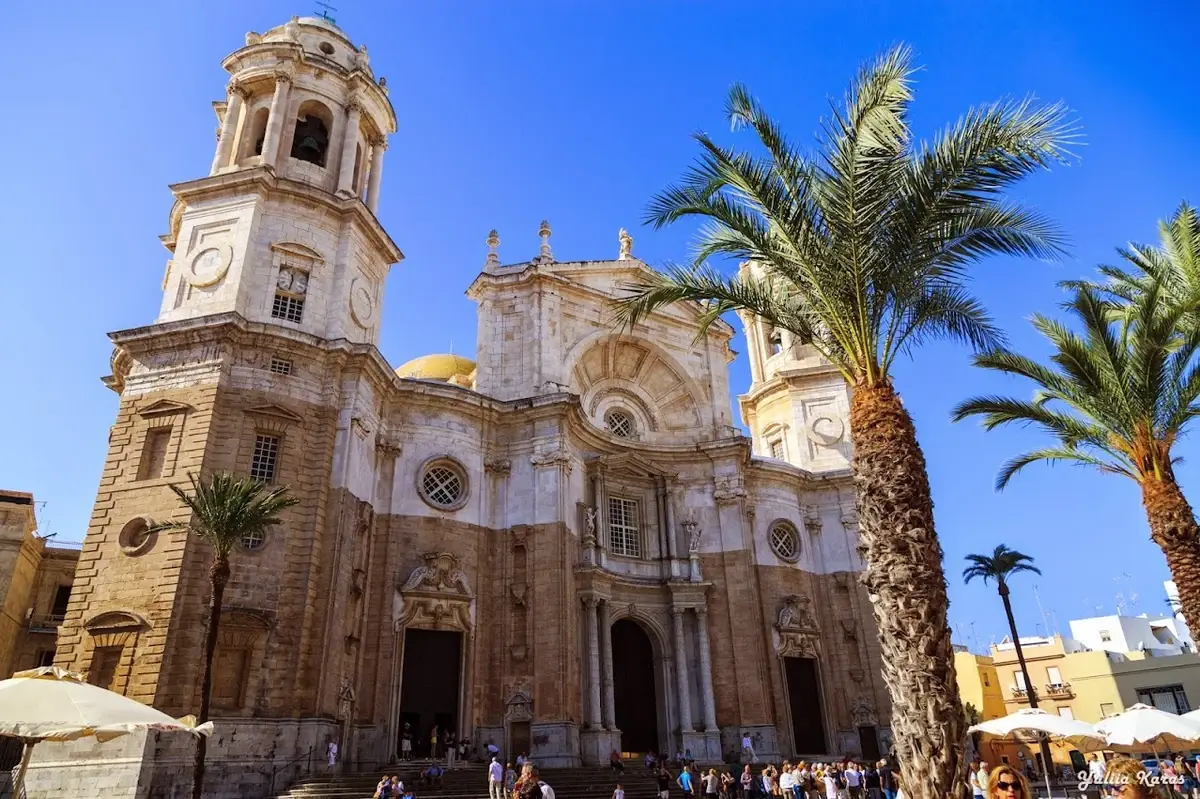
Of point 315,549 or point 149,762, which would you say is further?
point 315,549

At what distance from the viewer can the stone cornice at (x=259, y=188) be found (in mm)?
25500

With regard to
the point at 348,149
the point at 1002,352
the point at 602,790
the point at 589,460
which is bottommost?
the point at 602,790

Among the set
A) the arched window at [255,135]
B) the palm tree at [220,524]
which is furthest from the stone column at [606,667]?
the arched window at [255,135]

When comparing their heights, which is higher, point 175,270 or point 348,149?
point 348,149

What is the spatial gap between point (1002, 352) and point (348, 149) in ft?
73.2

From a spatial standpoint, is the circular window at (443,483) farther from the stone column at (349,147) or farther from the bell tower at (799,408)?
the bell tower at (799,408)

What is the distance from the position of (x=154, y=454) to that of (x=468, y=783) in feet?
38.8

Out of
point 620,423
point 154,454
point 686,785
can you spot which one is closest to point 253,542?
point 154,454

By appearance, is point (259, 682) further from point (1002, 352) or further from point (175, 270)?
point (1002, 352)

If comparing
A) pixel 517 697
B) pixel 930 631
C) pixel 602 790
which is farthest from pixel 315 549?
pixel 930 631

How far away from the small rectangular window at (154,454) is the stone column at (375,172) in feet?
36.9

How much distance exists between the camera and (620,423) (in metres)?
33.5

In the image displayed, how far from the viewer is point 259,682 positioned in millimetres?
19234

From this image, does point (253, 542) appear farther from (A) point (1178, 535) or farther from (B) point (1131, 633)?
(B) point (1131, 633)
